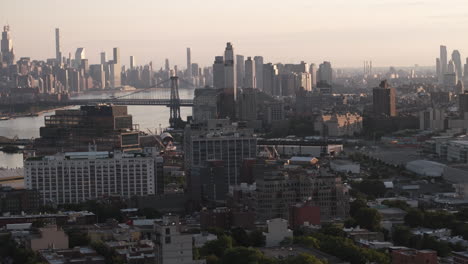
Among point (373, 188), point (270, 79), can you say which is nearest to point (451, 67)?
point (270, 79)

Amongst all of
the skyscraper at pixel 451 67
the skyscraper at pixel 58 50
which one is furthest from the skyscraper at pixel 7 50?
the skyscraper at pixel 451 67

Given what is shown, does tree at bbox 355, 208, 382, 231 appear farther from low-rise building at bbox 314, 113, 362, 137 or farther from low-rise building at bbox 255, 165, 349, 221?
low-rise building at bbox 314, 113, 362, 137

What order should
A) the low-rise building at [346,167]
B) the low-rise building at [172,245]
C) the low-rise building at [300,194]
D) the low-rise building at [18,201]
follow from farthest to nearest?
the low-rise building at [346,167], the low-rise building at [18,201], the low-rise building at [300,194], the low-rise building at [172,245]

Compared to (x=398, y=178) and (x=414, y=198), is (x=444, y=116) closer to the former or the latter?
(x=398, y=178)

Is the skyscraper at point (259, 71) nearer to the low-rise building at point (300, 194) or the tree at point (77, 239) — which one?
the low-rise building at point (300, 194)

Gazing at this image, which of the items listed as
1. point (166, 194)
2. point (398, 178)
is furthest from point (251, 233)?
point (398, 178)

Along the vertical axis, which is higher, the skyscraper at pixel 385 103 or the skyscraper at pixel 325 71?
the skyscraper at pixel 325 71

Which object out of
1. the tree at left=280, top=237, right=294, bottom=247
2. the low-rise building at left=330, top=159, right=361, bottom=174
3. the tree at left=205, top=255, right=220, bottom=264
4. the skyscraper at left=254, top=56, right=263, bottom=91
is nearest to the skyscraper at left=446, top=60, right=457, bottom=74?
the skyscraper at left=254, top=56, right=263, bottom=91
